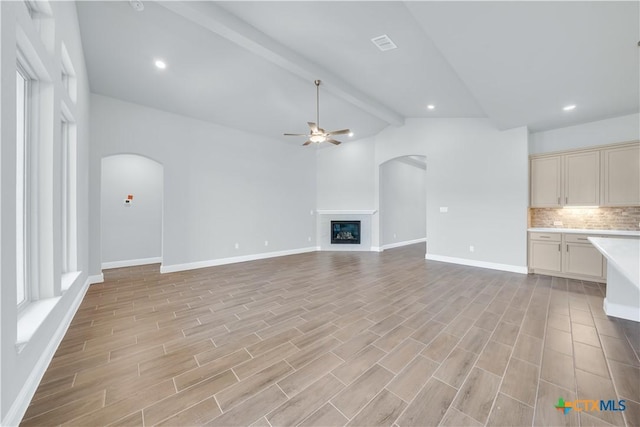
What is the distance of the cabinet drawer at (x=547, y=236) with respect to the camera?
14.4 ft

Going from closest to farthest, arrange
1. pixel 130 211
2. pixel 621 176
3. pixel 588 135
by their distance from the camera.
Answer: pixel 621 176 → pixel 588 135 → pixel 130 211

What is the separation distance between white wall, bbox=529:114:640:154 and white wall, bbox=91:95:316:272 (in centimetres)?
573

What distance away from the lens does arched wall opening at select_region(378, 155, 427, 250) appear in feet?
25.0

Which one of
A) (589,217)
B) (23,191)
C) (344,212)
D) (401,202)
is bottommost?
(589,217)

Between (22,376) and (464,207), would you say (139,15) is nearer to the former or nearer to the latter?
(22,376)

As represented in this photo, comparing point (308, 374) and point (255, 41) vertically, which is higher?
point (255, 41)

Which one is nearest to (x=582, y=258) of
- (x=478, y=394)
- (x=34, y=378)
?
(x=478, y=394)

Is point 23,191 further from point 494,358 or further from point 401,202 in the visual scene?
point 401,202

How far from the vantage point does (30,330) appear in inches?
61.6

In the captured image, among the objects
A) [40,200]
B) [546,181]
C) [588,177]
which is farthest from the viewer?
[546,181]

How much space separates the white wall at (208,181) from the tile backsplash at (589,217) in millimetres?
5710

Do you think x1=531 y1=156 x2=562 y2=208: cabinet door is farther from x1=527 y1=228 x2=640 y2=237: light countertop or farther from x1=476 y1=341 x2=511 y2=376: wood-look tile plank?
x1=476 y1=341 x2=511 y2=376: wood-look tile plank

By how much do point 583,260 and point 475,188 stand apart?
211 cm

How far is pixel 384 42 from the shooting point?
320 cm
